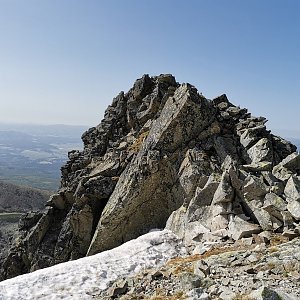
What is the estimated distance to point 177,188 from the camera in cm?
3105

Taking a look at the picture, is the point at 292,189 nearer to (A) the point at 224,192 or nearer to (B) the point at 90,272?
(A) the point at 224,192

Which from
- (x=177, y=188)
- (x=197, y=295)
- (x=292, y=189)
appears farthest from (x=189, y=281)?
(x=177, y=188)

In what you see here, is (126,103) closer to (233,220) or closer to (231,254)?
(233,220)

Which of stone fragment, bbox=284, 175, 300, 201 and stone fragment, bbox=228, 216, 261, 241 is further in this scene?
stone fragment, bbox=284, 175, 300, 201

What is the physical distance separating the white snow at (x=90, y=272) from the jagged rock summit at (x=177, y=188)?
228 centimetres

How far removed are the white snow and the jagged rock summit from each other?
2.28 m

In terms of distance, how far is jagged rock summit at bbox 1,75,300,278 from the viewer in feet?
79.8

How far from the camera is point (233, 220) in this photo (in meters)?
23.6

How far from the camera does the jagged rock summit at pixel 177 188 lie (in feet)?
79.8

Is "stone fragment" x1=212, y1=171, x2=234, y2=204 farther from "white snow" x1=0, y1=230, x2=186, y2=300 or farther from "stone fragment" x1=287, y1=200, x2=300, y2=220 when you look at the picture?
"white snow" x1=0, y1=230, x2=186, y2=300

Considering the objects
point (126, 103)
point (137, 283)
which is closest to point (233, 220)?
point (137, 283)

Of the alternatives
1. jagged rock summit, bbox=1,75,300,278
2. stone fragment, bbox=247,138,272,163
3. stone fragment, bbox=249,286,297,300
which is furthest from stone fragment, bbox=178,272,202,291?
stone fragment, bbox=247,138,272,163

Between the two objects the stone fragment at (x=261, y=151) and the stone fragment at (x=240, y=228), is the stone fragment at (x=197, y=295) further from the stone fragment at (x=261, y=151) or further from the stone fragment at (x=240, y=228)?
Answer: the stone fragment at (x=261, y=151)

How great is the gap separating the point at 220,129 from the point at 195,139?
3.30 m
